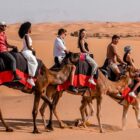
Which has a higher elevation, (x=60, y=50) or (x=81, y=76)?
(x=60, y=50)

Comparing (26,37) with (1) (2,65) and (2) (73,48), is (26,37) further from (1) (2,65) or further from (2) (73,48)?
(2) (73,48)

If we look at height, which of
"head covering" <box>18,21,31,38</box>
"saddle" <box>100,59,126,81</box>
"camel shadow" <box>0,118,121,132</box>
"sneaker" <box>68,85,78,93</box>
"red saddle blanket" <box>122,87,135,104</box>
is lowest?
"camel shadow" <box>0,118,121,132</box>

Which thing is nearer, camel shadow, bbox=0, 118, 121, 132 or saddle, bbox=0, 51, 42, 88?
saddle, bbox=0, 51, 42, 88

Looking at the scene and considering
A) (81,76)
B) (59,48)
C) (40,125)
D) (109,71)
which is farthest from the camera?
(109,71)

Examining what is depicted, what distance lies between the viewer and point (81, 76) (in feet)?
48.4

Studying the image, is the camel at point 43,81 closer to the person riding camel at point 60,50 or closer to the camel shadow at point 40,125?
the person riding camel at point 60,50

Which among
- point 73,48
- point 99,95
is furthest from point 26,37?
point 73,48

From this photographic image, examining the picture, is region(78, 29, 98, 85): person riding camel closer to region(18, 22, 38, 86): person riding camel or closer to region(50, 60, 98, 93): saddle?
region(50, 60, 98, 93): saddle

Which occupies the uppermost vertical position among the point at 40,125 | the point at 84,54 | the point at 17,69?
the point at 84,54

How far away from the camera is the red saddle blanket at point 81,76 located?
14711 millimetres

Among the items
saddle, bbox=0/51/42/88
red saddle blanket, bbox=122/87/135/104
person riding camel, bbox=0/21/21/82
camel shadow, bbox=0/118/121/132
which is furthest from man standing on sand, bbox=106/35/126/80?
person riding camel, bbox=0/21/21/82

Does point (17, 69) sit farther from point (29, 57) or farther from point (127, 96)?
point (127, 96)

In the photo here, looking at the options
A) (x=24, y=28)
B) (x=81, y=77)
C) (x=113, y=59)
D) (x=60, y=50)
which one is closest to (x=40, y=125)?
(x=81, y=77)

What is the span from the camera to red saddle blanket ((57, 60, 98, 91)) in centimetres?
1471
